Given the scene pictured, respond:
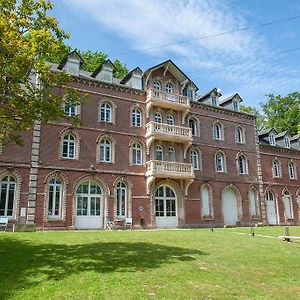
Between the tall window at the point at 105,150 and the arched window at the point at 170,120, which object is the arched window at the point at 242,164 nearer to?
the arched window at the point at 170,120

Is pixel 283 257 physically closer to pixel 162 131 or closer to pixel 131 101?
pixel 162 131

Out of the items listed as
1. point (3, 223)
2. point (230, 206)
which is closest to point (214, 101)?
point (230, 206)

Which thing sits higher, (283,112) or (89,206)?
(283,112)

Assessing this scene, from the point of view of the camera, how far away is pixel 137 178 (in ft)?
77.1

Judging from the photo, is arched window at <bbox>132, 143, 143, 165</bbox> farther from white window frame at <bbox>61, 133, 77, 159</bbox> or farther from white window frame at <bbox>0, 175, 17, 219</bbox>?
white window frame at <bbox>0, 175, 17, 219</bbox>

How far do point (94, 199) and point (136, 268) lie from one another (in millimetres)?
14567

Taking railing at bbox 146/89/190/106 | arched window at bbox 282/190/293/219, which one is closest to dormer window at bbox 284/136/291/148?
arched window at bbox 282/190/293/219

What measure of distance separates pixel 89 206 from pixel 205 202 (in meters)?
9.64

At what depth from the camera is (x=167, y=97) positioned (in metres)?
25.7

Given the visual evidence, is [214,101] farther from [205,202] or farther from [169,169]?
[205,202]

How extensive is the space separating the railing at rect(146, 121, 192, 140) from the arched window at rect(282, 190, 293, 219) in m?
13.0

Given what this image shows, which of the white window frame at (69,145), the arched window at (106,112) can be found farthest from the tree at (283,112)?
the white window frame at (69,145)

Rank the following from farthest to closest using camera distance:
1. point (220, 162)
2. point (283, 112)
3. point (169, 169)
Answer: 1. point (283, 112)
2. point (220, 162)
3. point (169, 169)

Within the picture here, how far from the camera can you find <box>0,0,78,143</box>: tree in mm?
10250
